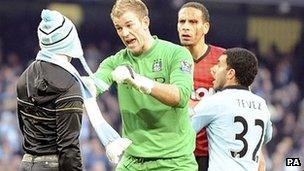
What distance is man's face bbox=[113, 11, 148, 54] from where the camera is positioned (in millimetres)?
5344

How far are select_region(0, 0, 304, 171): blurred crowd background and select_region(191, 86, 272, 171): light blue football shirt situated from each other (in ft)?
26.7

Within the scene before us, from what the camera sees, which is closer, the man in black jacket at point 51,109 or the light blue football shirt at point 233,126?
the man in black jacket at point 51,109

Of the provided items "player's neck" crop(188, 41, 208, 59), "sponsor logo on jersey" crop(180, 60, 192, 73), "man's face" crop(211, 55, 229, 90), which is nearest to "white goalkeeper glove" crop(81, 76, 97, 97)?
"sponsor logo on jersey" crop(180, 60, 192, 73)

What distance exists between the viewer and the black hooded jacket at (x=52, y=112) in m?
5.09

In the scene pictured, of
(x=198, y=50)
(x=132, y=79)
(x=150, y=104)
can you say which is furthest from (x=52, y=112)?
(x=198, y=50)

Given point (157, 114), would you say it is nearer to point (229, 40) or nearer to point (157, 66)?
point (157, 66)

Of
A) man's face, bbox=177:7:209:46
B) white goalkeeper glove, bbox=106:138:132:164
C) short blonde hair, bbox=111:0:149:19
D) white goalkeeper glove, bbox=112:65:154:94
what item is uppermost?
short blonde hair, bbox=111:0:149:19

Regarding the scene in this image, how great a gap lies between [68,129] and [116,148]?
28 cm

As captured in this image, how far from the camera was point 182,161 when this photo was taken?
18.0 ft

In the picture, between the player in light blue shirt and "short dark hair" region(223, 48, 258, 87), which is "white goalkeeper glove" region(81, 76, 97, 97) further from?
"short dark hair" region(223, 48, 258, 87)

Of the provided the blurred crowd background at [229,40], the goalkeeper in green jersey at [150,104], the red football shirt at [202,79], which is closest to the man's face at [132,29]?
the goalkeeper in green jersey at [150,104]

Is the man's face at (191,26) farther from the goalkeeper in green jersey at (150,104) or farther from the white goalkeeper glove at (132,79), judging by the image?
the white goalkeeper glove at (132,79)

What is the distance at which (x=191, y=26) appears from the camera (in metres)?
6.71

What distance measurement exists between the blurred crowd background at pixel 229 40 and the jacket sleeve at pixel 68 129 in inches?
343
